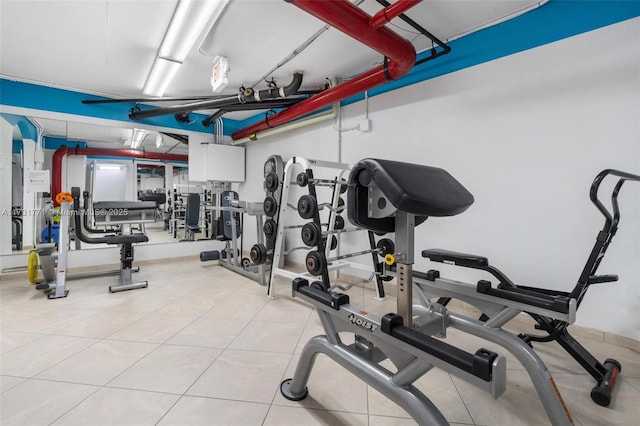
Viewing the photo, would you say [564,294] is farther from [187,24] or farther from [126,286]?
[126,286]

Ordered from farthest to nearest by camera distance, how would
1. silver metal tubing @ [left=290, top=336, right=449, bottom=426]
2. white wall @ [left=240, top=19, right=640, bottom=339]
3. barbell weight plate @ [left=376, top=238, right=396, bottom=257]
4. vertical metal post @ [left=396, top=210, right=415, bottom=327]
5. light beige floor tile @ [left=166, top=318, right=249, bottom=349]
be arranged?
barbell weight plate @ [left=376, top=238, right=396, bottom=257]
light beige floor tile @ [left=166, top=318, right=249, bottom=349]
white wall @ [left=240, top=19, right=640, bottom=339]
vertical metal post @ [left=396, top=210, right=415, bottom=327]
silver metal tubing @ [left=290, top=336, right=449, bottom=426]

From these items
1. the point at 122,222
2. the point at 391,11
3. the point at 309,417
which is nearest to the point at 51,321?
the point at 122,222

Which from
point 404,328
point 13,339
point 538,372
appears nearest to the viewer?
point 404,328

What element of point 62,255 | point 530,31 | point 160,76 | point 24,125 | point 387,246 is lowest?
point 62,255

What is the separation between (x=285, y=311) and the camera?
2789 millimetres

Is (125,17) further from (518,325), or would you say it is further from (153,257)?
(518,325)

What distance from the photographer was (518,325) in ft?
8.05

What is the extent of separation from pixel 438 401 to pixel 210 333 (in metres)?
1.77

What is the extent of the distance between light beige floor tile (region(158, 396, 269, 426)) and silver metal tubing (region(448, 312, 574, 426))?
125 cm

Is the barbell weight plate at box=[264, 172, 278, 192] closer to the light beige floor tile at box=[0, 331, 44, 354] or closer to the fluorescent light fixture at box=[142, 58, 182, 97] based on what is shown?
the fluorescent light fixture at box=[142, 58, 182, 97]

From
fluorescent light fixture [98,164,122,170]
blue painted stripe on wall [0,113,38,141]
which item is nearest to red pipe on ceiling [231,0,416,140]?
fluorescent light fixture [98,164,122,170]

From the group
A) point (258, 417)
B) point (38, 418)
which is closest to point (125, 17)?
point (38, 418)

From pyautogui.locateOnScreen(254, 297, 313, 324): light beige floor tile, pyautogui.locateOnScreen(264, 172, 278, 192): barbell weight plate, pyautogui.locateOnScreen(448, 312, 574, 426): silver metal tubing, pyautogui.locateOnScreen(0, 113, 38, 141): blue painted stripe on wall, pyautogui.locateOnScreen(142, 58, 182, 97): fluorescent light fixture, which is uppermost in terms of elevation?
pyautogui.locateOnScreen(142, 58, 182, 97): fluorescent light fixture

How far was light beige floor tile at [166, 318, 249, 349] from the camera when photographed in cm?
215
